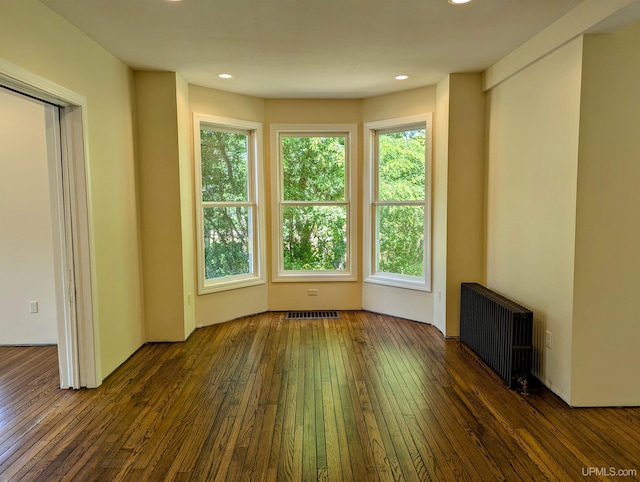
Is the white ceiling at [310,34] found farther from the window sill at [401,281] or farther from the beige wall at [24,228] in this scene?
the window sill at [401,281]

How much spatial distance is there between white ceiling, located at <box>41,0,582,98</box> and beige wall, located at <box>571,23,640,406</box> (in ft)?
1.60

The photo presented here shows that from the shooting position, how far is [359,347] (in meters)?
3.85

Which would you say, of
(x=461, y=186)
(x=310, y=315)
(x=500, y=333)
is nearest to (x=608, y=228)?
(x=500, y=333)

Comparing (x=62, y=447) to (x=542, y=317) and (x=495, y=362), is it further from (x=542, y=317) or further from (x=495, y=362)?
(x=542, y=317)

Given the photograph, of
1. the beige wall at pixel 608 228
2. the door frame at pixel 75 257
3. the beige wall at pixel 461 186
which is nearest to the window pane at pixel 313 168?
the beige wall at pixel 461 186

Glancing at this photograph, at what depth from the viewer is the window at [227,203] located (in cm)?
441

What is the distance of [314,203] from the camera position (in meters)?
4.98

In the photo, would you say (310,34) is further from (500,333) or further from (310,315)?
(310,315)

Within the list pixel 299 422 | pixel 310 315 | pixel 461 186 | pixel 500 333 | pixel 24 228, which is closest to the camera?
pixel 299 422

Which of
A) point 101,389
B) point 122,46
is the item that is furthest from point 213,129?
point 101,389

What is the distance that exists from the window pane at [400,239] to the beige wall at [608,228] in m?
2.07

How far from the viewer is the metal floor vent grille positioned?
4812 mm

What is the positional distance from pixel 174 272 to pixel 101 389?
1233 mm

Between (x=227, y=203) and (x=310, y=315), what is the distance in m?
1.67
